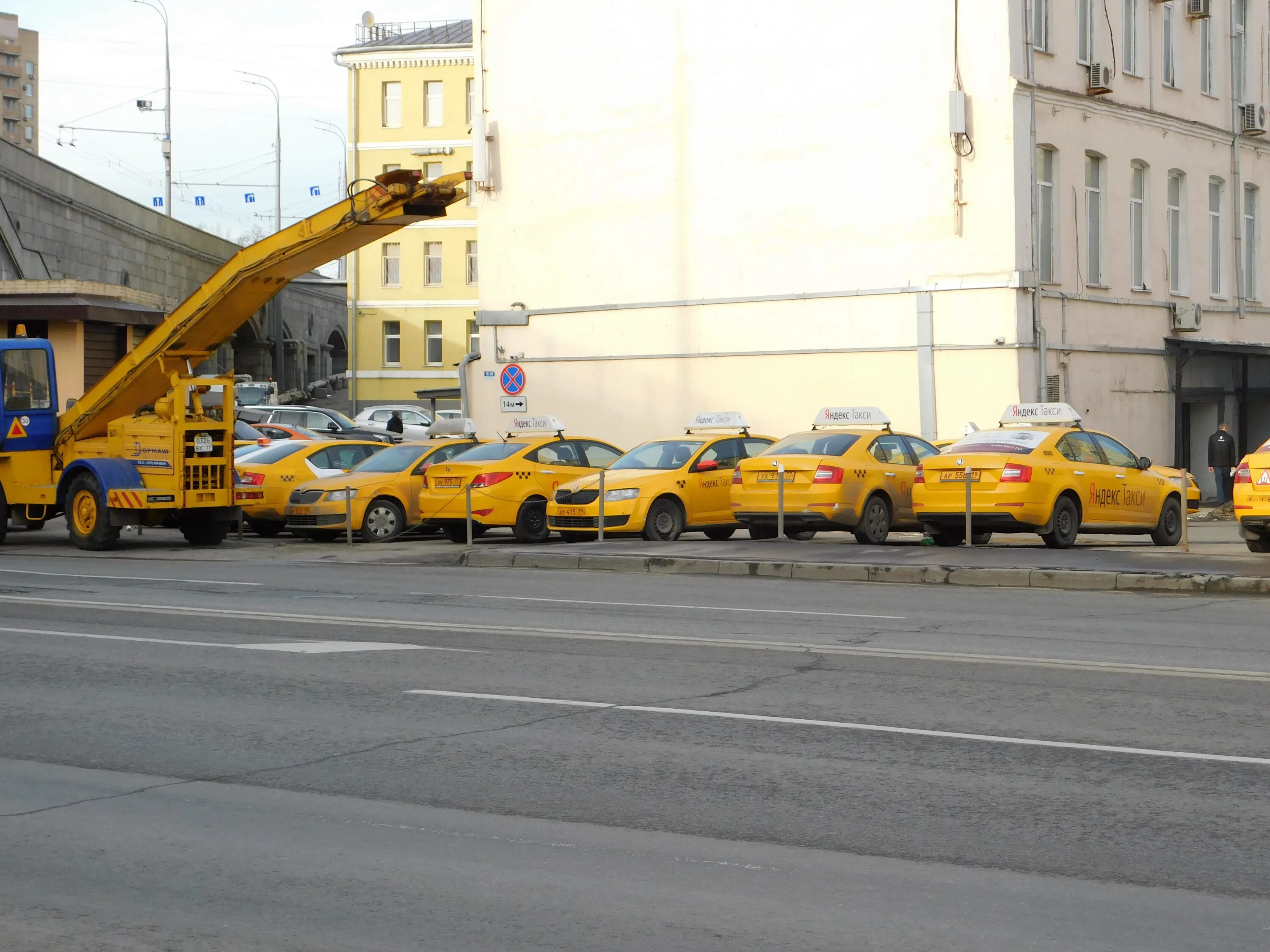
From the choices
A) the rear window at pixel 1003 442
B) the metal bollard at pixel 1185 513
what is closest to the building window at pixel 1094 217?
the metal bollard at pixel 1185 513

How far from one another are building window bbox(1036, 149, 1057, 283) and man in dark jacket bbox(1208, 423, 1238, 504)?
15.2 feet

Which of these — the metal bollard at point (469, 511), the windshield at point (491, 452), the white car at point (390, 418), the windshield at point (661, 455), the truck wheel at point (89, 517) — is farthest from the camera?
the white car at point (390, 418)

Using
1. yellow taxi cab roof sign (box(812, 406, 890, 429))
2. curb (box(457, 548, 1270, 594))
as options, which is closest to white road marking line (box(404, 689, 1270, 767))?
curb (box(457, 548, 1270, 594))

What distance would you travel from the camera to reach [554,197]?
3616 centimetres

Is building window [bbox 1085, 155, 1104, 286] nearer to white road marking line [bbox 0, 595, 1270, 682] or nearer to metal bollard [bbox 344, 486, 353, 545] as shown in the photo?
metal bollard [bbox 344, 486, 353, 545]

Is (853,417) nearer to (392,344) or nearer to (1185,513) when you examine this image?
(1185,513)

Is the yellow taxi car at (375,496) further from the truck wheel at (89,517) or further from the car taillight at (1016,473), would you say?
the car taillight at (1016,473)

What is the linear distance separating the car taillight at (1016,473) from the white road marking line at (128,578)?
8734mm

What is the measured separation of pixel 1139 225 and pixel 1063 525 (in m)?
15.5

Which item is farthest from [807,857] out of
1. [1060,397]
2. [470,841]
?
[1060,397]

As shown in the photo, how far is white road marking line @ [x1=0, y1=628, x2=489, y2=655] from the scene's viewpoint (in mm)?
11523

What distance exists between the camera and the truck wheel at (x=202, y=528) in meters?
23.0

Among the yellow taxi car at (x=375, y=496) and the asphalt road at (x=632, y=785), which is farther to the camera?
the yellow taxi car at (x=375, y=496)

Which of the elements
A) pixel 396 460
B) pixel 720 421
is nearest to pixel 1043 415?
pixel 720 421
